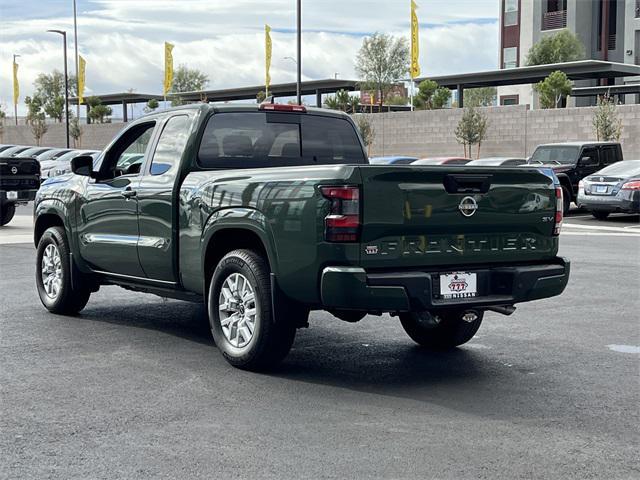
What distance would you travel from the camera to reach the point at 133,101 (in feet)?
243

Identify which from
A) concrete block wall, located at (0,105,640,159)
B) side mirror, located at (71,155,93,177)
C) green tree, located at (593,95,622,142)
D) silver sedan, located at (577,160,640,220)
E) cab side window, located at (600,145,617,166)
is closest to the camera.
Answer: side mirror, located at (71,155,93,177)

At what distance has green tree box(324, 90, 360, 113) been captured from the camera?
55.0 meters

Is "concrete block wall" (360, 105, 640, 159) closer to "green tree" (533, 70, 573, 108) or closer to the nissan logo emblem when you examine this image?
"green tree" (533, 70, 573, 108)

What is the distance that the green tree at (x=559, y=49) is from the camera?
57188mm

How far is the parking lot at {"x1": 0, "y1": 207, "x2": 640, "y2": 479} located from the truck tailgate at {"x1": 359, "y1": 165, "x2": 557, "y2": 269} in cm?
88

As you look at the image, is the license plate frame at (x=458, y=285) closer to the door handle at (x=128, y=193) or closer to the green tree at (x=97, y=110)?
the door handle at (x=128, y=193)

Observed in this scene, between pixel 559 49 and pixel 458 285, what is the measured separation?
53.3m

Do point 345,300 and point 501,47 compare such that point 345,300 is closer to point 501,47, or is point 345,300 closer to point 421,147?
point 421,147

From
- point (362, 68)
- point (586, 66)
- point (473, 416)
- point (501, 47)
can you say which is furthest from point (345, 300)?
point (362, 68)

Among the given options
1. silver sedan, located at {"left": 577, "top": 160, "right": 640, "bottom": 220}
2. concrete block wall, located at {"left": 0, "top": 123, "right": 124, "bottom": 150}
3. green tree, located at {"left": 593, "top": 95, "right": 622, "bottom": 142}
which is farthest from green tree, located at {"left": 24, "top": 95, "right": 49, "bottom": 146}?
silver sedan, located at {"left": 577, "top": 160, "right": 640, "bottom": 220}

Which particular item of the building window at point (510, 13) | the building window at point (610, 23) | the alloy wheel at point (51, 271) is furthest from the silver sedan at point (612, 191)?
the building window at point (510, 13)

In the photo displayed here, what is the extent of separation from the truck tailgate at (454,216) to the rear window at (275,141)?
1950 millimetres

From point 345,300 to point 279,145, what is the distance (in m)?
2.30

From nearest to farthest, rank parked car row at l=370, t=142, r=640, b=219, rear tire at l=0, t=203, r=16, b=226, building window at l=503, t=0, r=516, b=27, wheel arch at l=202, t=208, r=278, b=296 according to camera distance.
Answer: wheel arch at l=202, t=208, r=278, b=296
rear tire at l=0, t=203, r=16, b=226
parked car row at l=370, t=142, r=640, b=219
building window at l=503, t=0, r=516, b=27
